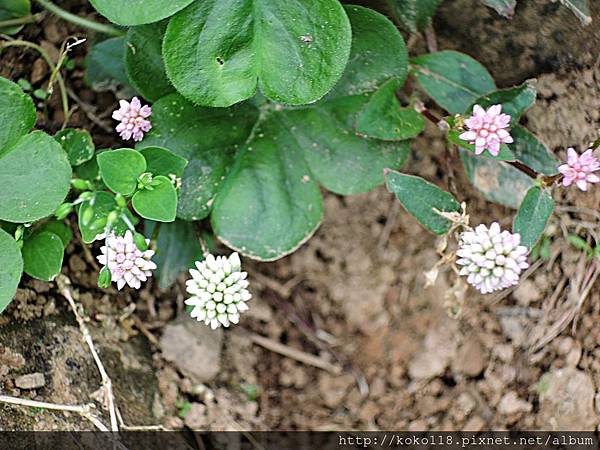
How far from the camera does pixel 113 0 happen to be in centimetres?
157

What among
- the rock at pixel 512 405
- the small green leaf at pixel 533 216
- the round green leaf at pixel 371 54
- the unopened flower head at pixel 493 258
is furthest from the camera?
the rock at pixel 512 405

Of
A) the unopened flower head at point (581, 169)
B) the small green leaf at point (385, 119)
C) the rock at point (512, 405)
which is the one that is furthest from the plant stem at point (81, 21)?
the rock at point (512, 405)

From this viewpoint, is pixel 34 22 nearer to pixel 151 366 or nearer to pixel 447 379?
pixel 151 366

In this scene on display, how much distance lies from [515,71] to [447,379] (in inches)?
41.7

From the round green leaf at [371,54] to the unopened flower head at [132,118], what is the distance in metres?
0.55

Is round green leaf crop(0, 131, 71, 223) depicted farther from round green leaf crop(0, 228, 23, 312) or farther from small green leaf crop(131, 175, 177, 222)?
small green leaf crop(131, 175, 177, 222)

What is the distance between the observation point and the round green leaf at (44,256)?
5.53 ft

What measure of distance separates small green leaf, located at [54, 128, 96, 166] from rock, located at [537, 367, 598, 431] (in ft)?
5.11

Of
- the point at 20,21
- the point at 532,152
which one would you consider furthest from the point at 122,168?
the point at 532,152

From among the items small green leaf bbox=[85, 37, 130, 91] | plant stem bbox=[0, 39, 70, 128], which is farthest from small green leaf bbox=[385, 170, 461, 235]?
plant stem bbox=[0, 39, 70, 128]

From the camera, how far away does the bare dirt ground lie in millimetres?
1949

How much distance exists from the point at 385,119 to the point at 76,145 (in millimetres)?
834

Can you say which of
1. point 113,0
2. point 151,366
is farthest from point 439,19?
point 151,366

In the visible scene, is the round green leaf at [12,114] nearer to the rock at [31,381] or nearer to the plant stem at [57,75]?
the plant stem at [57,75]
